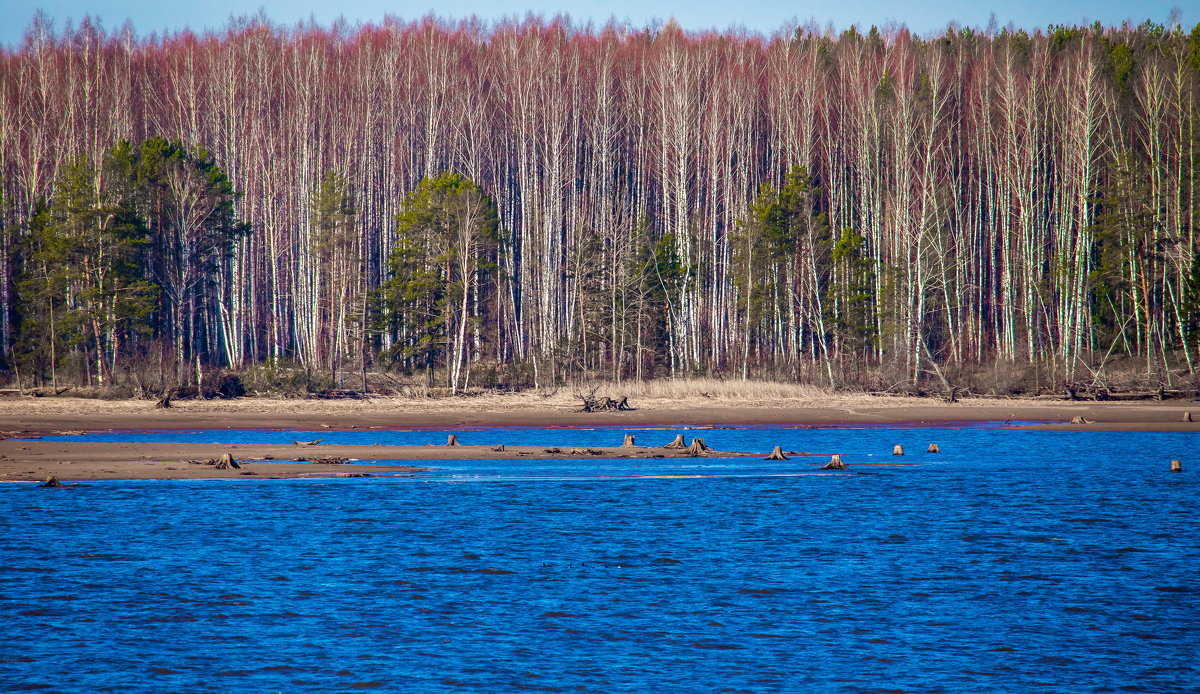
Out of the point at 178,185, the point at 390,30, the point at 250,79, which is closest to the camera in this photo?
the point at 178,185

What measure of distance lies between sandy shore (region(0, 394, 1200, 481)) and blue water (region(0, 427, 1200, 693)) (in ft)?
9.72

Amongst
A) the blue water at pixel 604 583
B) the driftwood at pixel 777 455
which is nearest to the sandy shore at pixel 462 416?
the driftwood at pixel 777 455

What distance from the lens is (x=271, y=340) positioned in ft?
203

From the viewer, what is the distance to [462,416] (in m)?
40.2

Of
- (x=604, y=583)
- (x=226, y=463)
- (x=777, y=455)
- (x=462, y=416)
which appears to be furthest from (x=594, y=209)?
(x=604, y=583)

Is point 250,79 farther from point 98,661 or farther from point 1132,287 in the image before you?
point 98,661

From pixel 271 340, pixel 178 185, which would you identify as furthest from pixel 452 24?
pixel 178 185

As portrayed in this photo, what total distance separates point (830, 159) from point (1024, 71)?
39.9 feet

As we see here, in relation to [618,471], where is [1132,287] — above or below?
above

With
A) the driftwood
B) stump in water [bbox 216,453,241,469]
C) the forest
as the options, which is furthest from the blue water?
the forest

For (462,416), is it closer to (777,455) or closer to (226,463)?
(777,455)

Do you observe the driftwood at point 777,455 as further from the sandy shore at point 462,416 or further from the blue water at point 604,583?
the sandy shore at point 462,416

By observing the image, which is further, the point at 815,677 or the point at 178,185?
the point at 178,185

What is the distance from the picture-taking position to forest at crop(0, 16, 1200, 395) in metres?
47.8
